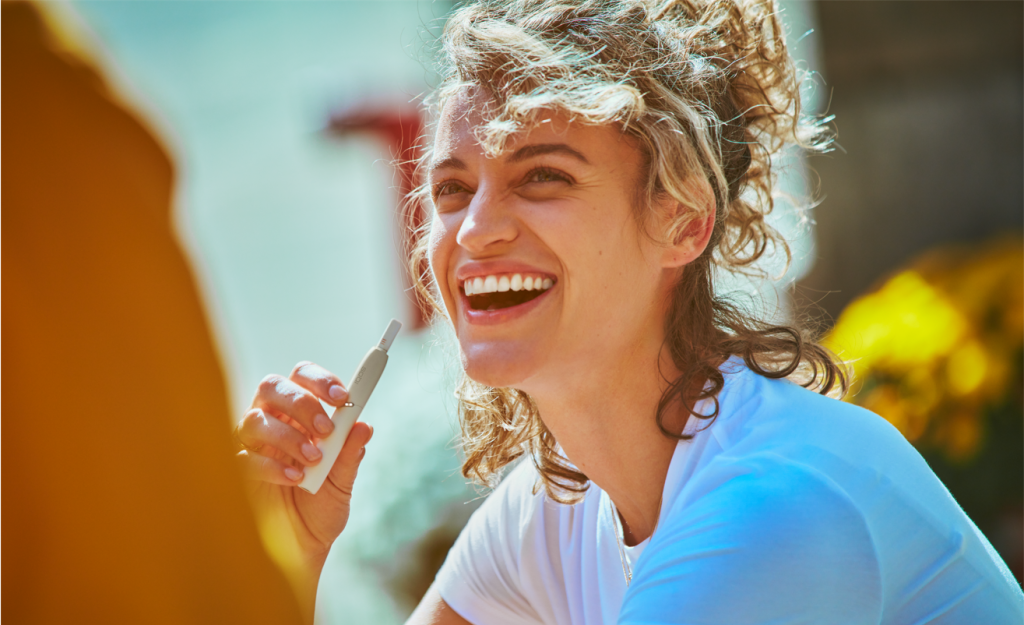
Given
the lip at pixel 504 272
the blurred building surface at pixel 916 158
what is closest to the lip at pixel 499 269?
the lip at pixel 504 272

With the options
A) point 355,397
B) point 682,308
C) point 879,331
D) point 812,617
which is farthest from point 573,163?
point 879,331

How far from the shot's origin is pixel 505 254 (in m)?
1.44

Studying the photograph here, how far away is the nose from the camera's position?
4.64 ft

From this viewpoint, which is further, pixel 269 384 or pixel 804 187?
pixel 804 187

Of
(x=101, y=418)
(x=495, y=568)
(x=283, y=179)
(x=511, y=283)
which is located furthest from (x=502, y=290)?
(x=283, y=179)

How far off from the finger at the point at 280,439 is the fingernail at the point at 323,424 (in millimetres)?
36

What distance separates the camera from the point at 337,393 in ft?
5.05

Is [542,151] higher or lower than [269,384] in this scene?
higher

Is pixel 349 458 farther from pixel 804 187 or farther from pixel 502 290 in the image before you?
pixel 804 187

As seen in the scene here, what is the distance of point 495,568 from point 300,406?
487 mm

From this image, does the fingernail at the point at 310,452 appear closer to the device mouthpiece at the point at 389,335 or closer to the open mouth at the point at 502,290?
the device mouthpiece at the point at 389,335

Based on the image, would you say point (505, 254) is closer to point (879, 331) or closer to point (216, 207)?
point (879, 331)

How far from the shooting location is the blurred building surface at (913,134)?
3.04 metres

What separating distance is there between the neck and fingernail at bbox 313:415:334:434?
351 mm
